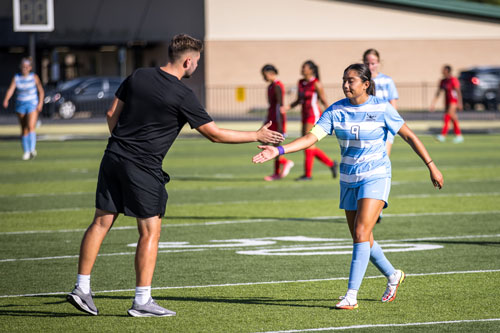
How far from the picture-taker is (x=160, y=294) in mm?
7160

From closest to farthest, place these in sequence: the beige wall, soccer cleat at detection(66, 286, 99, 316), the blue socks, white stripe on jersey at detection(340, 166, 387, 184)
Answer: soccer cleat at detection(66, 286, 99, 316) < white stripe on jersey at detection(340, 166, 387, 184) < the blue socks < the beige wall

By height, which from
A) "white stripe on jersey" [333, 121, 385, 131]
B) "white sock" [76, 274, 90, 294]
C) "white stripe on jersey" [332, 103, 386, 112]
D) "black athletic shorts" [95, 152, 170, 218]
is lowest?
"white sock" [76, 274, 90, 294]

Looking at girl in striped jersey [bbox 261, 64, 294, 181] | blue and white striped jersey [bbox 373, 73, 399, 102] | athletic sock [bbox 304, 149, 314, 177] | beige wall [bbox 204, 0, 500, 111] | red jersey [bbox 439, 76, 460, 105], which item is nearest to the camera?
blue and white striped jersey [bbox 373, 73, 399, 102]

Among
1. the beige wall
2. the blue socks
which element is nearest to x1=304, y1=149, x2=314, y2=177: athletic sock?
the blue socks

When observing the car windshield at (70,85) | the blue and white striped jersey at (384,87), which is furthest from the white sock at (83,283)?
the car windshield at (70,85)

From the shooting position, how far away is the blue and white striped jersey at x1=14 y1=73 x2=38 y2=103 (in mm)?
19250

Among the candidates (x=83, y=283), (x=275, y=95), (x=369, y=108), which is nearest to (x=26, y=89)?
(x=275, y=95)

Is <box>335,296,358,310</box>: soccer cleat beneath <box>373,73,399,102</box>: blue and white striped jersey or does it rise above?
beneath

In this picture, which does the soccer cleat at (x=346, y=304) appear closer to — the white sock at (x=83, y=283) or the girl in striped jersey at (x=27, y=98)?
the white sock at (x=83, y=283)

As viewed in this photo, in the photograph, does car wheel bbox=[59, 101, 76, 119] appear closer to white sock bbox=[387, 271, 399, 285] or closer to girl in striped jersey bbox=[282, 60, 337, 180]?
girl in striped jersey bbox=[282, 60, 337, 180]

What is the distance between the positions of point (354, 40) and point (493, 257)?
3723cm

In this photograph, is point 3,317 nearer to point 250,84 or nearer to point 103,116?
point 103,116

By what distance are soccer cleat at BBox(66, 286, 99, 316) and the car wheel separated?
→ 1272 inches

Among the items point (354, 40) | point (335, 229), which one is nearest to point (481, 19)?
point (354, 40)
